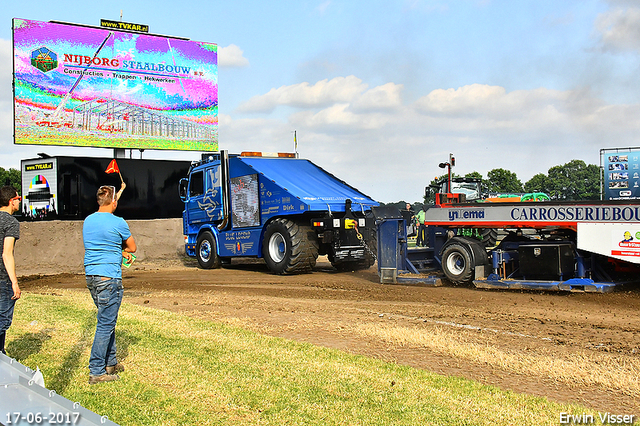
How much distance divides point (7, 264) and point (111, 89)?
829 inches

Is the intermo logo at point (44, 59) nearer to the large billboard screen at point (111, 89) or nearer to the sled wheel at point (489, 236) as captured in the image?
the large billboard screen at point (111, 89)

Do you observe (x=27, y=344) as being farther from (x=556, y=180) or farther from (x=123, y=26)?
(x=556, y=180)

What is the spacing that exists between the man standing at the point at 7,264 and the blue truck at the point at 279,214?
8209 mm

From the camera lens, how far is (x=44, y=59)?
23.5 m

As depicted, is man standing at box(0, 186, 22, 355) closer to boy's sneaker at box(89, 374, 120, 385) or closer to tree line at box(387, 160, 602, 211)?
boy's sneaker at box(89, 374, 120, 385)

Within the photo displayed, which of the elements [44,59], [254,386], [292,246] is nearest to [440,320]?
[254,386]

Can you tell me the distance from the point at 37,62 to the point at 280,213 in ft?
49.4

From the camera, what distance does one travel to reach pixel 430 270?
43.8ft

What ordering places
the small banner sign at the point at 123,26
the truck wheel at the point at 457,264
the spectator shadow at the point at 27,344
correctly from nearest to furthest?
1. the spectator shadow at the point at 27,344
2. the truck wheel at the point at 457,264
3. the small banner sign at the point at 123,26

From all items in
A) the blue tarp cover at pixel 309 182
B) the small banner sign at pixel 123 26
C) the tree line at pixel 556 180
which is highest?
the small banner sign at pixel 123 26

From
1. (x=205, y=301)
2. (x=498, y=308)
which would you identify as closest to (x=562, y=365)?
(x=498, y=308)

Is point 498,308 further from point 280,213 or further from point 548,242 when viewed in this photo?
point 280,213

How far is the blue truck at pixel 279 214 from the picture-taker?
14039 millimetres

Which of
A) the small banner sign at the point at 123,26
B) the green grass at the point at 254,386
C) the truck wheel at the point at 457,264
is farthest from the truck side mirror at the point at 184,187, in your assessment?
the small banner sign at the point at 123,26
